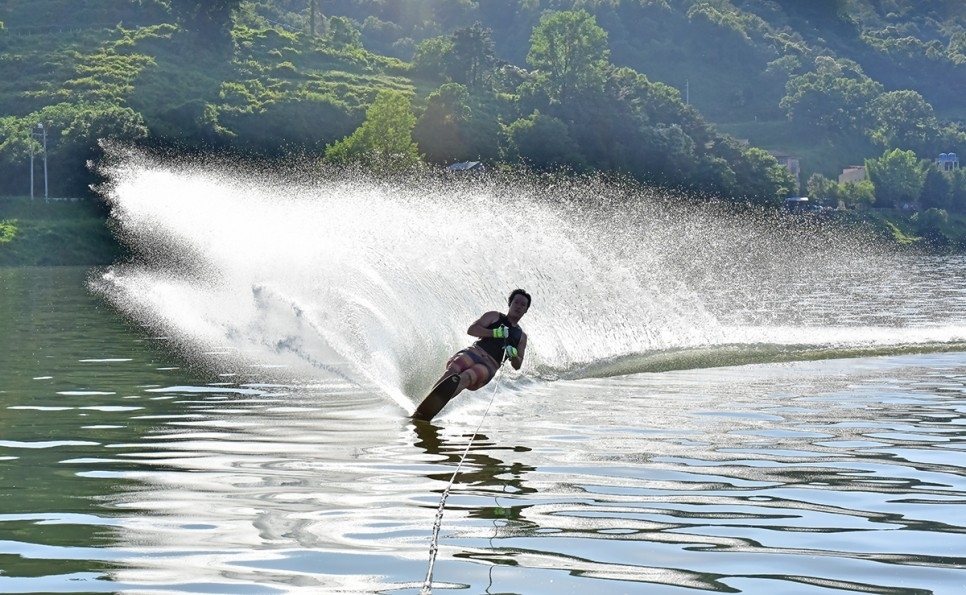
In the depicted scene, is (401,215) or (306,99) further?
(306,99)

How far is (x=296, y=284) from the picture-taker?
94.1 feet

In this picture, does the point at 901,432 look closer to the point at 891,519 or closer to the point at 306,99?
the point at 891,519

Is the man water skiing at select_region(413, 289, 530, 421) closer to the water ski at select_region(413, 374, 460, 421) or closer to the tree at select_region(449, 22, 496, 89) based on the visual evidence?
the water ski at select_region(413, 374, 460, 421)

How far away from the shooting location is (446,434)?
17.1 meters

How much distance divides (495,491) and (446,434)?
3720 mm

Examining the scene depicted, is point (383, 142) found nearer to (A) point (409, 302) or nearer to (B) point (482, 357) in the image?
(A) point (409, 302)

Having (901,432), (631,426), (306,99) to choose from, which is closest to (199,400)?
(631,426)

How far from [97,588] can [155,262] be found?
236 feet

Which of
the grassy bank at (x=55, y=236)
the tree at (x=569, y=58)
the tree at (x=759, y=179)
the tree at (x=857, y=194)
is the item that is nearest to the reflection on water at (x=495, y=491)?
the grassy bank at (x=55, y=236)

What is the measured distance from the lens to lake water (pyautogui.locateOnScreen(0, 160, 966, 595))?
35.2ft

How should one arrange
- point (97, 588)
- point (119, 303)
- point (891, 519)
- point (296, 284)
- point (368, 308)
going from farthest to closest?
point (119, 303), point (296, 284), point (368, 308), point (891, 519), point (97, 588)

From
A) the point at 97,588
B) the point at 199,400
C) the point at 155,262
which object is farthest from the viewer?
the point at 155,262

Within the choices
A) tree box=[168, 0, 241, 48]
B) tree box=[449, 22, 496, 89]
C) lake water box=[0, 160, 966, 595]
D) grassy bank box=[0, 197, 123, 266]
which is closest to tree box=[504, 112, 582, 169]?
tree box=[449, 22, 496, 89]

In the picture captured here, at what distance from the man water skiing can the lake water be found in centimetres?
47
